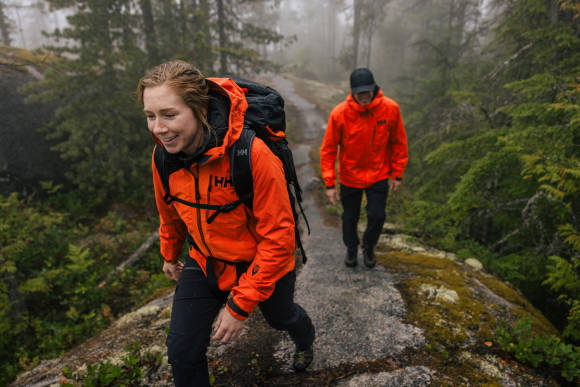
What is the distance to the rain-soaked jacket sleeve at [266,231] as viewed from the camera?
179cm

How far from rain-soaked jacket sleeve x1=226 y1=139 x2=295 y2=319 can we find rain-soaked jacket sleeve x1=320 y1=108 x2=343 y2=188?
231 cm

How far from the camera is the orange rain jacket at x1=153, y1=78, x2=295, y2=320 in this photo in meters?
1.80

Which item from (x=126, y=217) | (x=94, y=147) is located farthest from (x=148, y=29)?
(x=126, y=217)

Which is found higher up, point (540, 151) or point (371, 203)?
point (540, 151)

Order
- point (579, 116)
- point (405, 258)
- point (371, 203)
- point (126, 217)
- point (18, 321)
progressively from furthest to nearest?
point (126, 217)
point (18, 321)
point (405, 258)
point (371, 203)
point (579, 116)

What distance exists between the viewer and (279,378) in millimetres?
2770

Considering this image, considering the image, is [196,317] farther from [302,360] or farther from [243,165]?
[302,360]

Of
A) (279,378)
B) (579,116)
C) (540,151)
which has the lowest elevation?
(279,378)

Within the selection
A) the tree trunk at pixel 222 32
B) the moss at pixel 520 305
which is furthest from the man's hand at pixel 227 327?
the tree trunk at pixel 222 32

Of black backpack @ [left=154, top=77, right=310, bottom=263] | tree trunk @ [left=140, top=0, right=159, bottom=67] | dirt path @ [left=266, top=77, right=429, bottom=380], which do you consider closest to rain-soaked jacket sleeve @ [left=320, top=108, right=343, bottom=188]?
dirt path @ [left=266, top=77, right=429, bottom=380]

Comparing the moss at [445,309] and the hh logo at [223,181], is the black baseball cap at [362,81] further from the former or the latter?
the moss at [445,309]

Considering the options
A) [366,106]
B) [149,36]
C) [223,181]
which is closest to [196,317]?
[223,181]

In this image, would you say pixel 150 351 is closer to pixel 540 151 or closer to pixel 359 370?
pixel 359 370

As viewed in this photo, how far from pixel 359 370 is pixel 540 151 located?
3371mm
